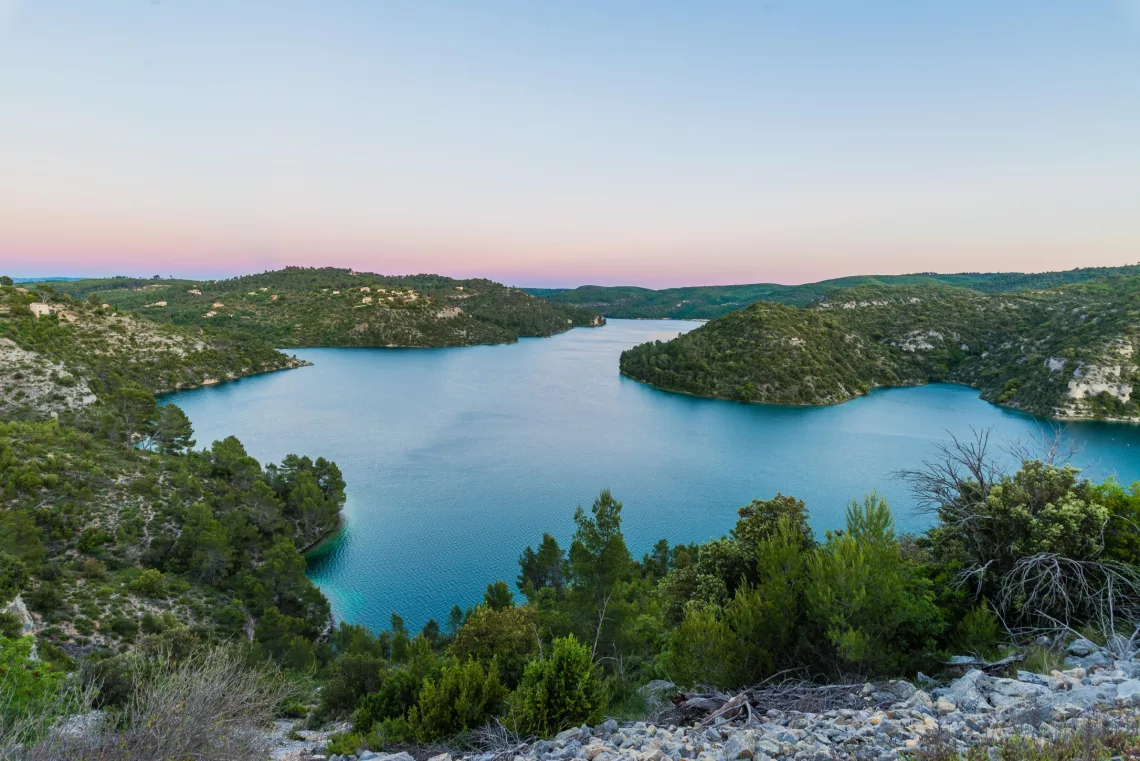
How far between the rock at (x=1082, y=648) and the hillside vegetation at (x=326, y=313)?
413 feet

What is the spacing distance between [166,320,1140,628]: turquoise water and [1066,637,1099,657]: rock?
18.1m

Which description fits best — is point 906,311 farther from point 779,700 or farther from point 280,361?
point 280,361

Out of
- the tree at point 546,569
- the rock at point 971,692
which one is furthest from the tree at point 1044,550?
the tree at point 546,569

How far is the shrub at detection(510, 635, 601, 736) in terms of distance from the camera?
8.55 m

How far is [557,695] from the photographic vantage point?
28.8 feet

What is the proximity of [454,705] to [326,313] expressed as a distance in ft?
456

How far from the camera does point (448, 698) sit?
9.85 metres

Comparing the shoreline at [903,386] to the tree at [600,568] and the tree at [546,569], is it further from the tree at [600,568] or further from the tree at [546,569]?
the tree at [600,568]

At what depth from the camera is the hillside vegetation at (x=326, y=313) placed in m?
124

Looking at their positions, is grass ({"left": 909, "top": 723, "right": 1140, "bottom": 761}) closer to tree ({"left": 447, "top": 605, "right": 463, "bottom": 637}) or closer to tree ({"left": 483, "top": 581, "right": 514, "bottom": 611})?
tree ({"left": 483, "top": 581, "right": 514, "bottom": 611})

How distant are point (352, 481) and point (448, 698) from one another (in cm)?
3574

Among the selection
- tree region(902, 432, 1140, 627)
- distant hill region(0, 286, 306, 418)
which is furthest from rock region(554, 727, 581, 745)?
distant hill region(0, 286, 306, 418)

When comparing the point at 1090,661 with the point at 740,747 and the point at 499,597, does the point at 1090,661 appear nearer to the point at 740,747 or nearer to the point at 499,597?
the point at 740,747

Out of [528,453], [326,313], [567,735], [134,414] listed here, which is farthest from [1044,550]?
[326,313]
